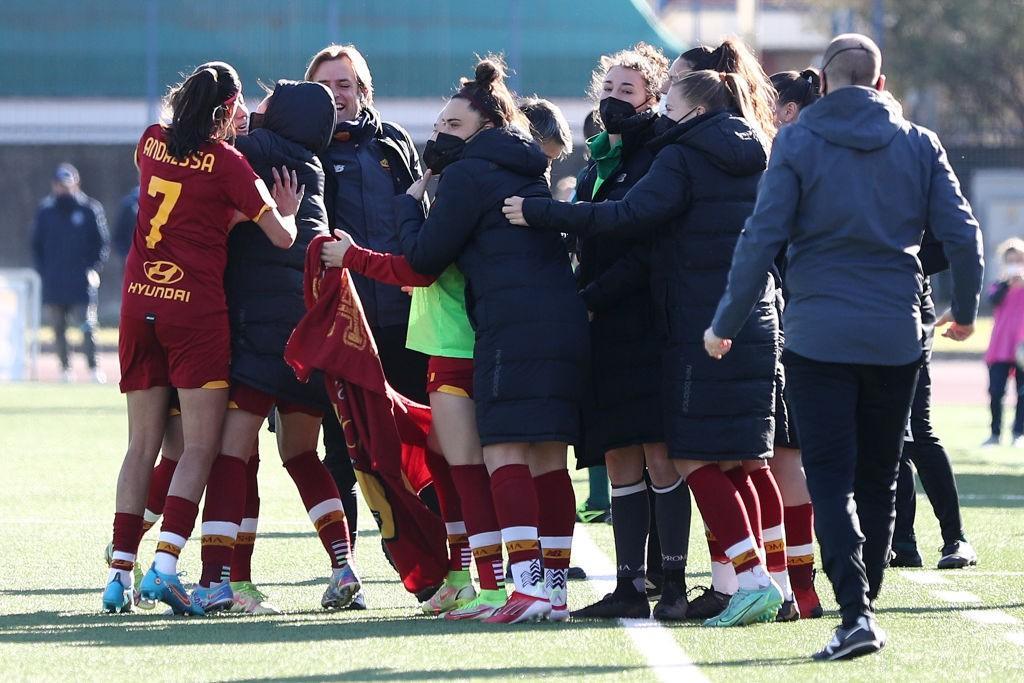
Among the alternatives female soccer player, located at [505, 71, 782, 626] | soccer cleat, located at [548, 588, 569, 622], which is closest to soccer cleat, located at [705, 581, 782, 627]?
female soccer player, located at [505, 71, 782, 626]

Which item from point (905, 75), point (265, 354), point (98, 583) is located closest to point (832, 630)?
point (265, 354)

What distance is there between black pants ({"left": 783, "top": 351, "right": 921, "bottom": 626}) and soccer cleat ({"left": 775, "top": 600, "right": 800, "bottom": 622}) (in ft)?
1.84

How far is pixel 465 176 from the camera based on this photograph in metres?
6.85

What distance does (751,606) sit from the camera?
22.0ft

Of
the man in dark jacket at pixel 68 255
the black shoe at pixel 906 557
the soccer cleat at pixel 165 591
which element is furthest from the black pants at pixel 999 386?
the man in dark jacket at pixel 68 255

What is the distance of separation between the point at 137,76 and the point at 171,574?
27.8 m

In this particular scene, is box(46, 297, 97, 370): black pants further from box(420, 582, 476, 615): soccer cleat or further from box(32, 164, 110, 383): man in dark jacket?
box(420, 582, 476, 615): soccer cleat

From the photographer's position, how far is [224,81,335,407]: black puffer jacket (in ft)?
23.7

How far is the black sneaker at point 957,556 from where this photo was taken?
337 inches

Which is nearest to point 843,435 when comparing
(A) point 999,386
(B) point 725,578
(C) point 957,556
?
(B) point 725,578

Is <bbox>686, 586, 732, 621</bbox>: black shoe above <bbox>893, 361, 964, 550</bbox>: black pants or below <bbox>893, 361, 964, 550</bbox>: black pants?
below

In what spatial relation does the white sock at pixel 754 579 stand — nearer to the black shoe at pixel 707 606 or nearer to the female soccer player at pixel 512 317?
the black shoe at pixel 707 606

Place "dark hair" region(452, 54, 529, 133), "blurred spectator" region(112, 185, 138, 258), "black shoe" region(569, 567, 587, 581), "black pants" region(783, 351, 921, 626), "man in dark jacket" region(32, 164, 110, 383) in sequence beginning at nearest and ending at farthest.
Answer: "black pants" region(783, 351, 921, 626), "dark hair" region(452, 54, 529, 133), "black shoe" region(569, 567, 587, 581), "blurred spectator" region(112, 185, 138, 258), "man in dark jacket" region(32, 164, 110, 383)

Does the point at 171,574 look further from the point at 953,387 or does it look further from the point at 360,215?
the point at 953,387
